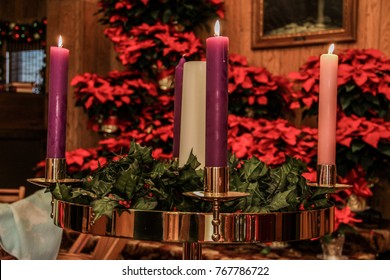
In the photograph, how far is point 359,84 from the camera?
252cm

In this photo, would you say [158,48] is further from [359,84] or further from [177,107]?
[177,107]

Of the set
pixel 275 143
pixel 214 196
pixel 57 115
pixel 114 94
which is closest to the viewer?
pixel 214 196

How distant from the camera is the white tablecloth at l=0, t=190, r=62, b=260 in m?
1.64

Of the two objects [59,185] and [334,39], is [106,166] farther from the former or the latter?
[334,39]

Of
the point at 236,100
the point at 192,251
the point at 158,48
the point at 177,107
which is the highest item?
the point at 158,48

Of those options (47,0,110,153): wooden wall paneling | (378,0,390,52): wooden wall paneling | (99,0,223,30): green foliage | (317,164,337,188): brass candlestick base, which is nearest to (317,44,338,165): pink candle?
(317,164,337,188): brass candlestick base

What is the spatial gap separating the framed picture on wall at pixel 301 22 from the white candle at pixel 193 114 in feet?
7.90

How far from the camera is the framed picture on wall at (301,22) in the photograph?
3.14m

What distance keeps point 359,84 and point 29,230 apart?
4.99 ft

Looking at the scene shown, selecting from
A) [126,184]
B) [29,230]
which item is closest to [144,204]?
[126,184]

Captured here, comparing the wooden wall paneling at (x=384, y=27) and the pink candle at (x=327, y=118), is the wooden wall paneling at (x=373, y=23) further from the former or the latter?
the pink candle at (x=327, y=118)
